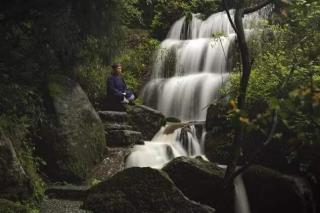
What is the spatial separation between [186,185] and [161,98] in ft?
24.7

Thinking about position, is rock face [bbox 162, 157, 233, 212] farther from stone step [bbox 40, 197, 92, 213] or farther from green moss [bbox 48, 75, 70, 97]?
green moss [bbox 48, 75, 70, 97]

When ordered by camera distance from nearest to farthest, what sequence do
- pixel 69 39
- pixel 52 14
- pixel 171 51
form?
pixel 52 14, pixel 69 39, pixel 171 51

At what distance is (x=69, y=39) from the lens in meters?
7.17

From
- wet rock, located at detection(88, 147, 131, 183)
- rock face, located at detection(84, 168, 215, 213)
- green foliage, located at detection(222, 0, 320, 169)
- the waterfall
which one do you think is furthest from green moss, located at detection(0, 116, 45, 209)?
the waterfall

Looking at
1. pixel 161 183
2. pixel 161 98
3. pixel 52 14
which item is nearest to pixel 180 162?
pixel 161 183

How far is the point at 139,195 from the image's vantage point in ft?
26.3

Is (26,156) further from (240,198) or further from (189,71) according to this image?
(189,71)

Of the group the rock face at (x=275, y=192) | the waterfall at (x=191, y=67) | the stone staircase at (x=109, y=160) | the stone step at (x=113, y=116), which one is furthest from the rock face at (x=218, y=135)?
the waterfall at (x=191, y=67)

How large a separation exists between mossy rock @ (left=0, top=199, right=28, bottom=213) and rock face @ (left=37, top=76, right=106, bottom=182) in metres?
2.44

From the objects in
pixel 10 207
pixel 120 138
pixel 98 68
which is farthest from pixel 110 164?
pixel 98 68

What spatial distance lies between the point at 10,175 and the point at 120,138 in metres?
4.50

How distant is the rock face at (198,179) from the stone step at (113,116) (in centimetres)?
360

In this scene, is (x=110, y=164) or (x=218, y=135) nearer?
(x=110, y=164)

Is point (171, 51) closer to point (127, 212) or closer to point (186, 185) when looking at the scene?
point (186, 185)
